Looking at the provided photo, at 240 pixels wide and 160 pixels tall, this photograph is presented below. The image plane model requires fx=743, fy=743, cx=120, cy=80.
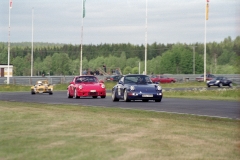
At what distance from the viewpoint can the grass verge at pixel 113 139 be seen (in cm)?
1195

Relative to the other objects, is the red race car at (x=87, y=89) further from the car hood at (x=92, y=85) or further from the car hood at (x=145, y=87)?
the car hood at (x=145, y=87)

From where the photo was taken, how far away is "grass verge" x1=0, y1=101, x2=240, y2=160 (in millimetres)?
11945

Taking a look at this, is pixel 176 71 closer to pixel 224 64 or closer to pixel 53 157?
pixel 224 64

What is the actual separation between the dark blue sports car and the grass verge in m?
16.6

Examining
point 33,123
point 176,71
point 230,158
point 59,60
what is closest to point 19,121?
point 33,123

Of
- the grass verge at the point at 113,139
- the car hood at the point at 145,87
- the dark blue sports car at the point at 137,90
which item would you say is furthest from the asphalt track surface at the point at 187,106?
the grass verge at the point at 113,139

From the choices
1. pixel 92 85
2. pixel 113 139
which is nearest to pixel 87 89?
pixel 92 85

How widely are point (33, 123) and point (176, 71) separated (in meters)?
155

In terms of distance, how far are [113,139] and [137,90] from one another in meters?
21.6

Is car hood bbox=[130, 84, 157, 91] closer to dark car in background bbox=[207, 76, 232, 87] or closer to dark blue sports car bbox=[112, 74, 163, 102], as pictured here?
dark blue sports car bbox=[112, 74, 163, 102]

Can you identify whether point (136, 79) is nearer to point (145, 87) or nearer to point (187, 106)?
point (145, 87)

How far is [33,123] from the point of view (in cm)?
1748

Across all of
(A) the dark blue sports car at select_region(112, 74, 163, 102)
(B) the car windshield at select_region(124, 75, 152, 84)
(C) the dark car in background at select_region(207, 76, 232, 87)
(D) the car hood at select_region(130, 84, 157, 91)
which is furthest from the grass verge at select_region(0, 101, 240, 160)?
(C) the dark car in background at select_region(207, 76, 232, 87)

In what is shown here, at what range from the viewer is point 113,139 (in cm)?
1359
